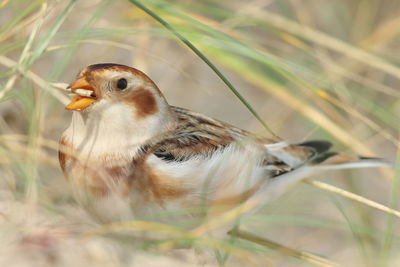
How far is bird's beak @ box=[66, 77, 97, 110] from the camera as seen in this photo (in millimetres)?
2100

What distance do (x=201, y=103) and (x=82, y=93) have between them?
7.62 ft

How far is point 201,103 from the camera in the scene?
4422mm

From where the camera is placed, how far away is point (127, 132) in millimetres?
2195

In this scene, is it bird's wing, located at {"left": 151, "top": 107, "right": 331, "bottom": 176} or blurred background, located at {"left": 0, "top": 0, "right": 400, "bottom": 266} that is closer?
blurred background, located at {"left": 0, "top": 0, "right": 400, "bottom": 266}

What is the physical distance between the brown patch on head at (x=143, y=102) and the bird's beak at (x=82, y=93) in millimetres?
112

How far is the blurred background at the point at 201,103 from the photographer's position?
1.92m

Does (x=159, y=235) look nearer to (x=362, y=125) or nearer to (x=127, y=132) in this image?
(x=127, y=132)

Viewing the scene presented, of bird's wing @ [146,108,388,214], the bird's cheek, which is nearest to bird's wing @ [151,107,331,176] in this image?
bird's wing @ [146,108,388,214]

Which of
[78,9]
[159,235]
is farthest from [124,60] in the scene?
[159,235]

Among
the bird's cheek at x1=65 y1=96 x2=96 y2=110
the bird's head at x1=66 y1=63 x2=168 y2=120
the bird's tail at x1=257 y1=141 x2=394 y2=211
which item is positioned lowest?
the bird's cheek at x1=65 y1=96 x2=96 y2=110

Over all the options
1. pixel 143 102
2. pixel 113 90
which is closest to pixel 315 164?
pixel 143 102

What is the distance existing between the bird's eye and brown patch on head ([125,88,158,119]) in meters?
0.03

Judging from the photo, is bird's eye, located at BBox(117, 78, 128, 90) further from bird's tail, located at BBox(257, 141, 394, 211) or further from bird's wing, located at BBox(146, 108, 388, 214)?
bird's tail, located at BBox(257, 141, 394, 211)

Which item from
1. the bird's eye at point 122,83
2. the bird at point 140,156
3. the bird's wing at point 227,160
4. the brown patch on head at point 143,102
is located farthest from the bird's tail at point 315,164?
the bird's eye at point 122,83
